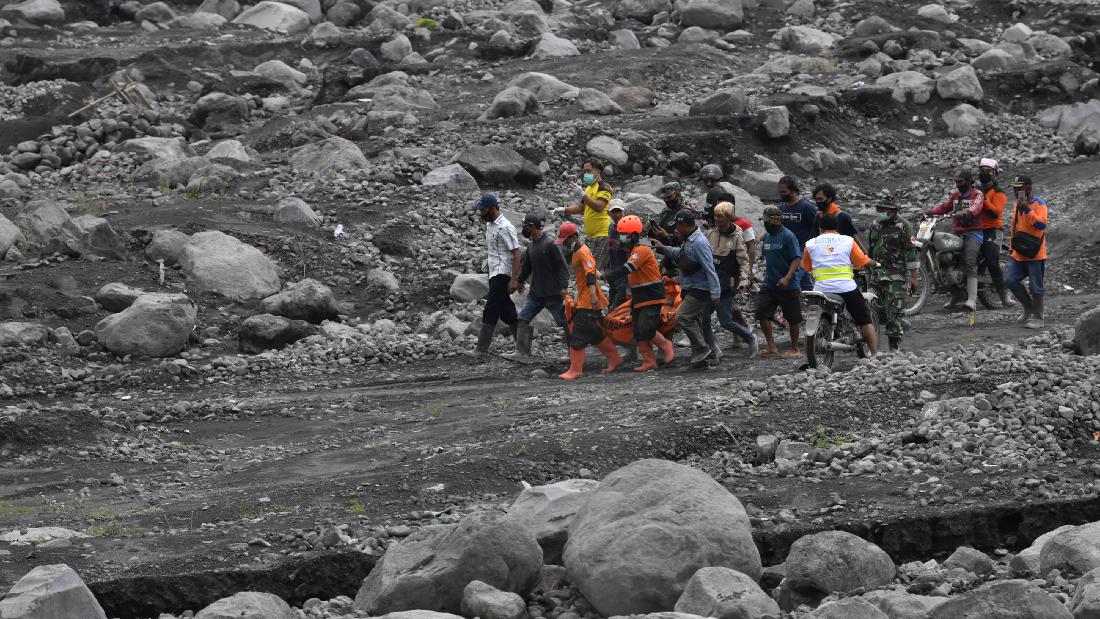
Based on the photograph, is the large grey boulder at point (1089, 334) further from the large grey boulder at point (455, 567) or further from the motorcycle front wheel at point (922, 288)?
the large grey boulder at point (455, 567)

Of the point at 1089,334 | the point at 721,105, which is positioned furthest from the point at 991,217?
the point at 721,105

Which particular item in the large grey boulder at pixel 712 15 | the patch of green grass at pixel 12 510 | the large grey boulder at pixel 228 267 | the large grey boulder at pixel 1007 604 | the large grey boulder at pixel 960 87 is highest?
the large grey boulder at pixel 712 15

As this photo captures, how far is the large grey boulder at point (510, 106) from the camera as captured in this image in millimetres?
22375

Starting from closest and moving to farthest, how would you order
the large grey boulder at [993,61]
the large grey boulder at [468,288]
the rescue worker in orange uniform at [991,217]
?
the rescue worker in orange uniform at [991,217] → the large grey boulder at [468,288] → the large grey boulder at [993,61]

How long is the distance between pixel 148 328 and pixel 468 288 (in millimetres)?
3771

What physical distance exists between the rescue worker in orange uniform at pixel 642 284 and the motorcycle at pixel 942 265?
3.67 m

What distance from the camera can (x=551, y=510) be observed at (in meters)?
8.21

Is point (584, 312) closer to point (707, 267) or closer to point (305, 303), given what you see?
point (707, 267)

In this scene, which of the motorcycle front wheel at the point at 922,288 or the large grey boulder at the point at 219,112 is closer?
the motorcycle front wheel at the point at 922,288

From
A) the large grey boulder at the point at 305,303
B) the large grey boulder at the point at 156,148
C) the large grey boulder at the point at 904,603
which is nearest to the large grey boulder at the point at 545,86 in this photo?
the large grey boulder at the point at 156,148

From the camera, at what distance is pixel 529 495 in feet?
27.8

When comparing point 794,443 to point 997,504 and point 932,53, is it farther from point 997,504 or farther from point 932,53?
point 932,53

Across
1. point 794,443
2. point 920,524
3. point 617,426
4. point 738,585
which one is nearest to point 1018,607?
point 738,585

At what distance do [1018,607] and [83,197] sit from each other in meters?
16.0
